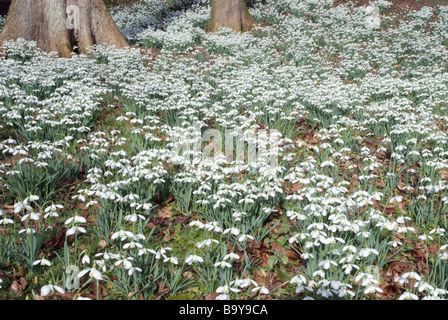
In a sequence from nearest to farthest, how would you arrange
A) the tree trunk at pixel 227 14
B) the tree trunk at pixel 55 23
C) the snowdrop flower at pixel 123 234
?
1. the snowdrop flower at pixel 123 234
2. the tree trunk at pixel 55 23
3. the tree trunk at pixel 227 14

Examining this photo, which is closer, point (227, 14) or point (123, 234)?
point (123, 234)

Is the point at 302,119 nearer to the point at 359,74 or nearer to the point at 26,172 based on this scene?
the point at 359,74

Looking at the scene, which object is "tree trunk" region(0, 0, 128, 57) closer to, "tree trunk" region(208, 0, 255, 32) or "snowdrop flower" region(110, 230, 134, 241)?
"tree trunk" region(208, 0, 255, 32)

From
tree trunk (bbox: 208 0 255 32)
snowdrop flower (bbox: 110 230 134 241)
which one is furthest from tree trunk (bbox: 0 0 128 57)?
snowdrop flower (bbox: 110 230 134 241)

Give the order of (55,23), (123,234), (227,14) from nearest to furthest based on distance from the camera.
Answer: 1. (123,234)
2. (55,23)
3. (227,14)

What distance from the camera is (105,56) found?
7098 mm

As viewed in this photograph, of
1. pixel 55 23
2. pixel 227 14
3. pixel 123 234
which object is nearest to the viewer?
pixel 123 234

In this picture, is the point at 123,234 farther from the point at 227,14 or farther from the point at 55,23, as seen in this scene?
the point at 227,14

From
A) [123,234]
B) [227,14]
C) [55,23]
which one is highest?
[227,14]

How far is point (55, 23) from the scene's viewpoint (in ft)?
23.2

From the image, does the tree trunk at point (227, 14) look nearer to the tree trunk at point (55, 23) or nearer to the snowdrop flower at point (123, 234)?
the tree trunk at point (55, 23)

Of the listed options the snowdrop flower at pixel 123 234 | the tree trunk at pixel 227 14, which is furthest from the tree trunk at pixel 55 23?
the snowdrop flower at pixel 123 234

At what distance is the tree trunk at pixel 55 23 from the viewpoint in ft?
22.8

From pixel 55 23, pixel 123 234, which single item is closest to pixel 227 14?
pixel 55 23
